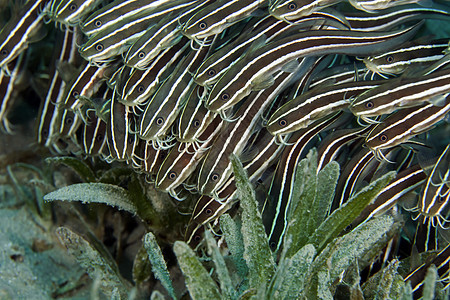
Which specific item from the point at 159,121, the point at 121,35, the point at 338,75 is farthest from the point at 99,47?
the point at 338,75

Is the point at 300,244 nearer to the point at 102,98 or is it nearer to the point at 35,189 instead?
the point at 102,98

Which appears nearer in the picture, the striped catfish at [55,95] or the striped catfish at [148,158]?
the striped catfish at [148,158]

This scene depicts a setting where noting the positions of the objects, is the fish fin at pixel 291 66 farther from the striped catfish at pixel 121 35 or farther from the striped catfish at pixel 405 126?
the striped catfish at pixel 121 35

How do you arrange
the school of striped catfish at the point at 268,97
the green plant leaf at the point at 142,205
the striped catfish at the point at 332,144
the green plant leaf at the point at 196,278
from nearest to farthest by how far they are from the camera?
the green plant leaf at the point at 196,278 → the school of striped catfish at the point at 268,97 → the striped catfish at the point at 332,144 → the green plant leaf at the point at 142,205

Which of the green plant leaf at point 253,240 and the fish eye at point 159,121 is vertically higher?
the fish eye at point 159,121

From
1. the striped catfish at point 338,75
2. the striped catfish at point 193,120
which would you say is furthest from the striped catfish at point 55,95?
the striped catfish at point 338,75

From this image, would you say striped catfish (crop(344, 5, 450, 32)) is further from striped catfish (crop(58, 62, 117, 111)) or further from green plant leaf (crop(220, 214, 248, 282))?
striped catfish (crop(58, 62, 117, 111))

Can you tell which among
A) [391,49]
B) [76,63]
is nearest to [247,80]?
[391,49]

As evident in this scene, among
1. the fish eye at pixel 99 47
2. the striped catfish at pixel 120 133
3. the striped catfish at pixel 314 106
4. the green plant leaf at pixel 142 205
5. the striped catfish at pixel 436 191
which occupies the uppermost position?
the fish eye at pixel 99 47
